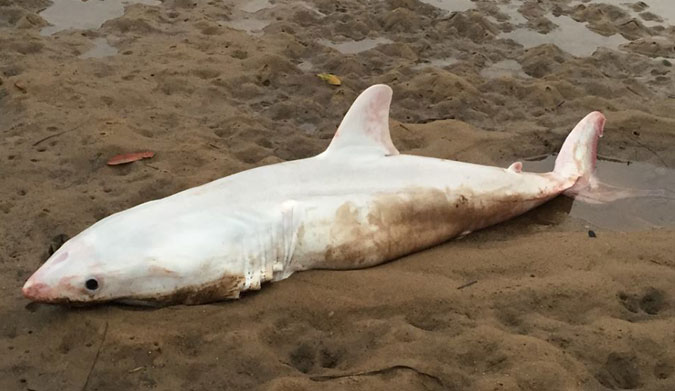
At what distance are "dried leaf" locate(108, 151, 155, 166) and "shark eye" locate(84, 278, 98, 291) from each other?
195 centimetres

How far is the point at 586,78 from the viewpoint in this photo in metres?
7.71

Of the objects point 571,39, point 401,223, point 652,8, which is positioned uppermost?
point 652,8

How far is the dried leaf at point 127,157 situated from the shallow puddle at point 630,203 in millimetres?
3266

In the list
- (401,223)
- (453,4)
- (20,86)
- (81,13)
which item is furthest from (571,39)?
(20,86)

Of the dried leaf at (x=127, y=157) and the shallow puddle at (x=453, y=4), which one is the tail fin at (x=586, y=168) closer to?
the dried leaf at (x=127, y=157)

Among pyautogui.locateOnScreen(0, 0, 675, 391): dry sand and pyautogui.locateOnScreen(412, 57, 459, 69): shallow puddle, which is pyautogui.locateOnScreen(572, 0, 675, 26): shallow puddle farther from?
pyautogui.locateOnScreen(412, 57, 459, 69): shallow puddle

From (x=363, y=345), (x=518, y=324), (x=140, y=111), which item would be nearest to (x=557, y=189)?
(x=518, y=324)

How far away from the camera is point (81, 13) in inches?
345

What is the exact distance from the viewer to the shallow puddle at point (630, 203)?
5.41 m

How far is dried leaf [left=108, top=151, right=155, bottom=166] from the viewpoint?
5555 millimetres

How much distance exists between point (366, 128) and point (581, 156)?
1.98m

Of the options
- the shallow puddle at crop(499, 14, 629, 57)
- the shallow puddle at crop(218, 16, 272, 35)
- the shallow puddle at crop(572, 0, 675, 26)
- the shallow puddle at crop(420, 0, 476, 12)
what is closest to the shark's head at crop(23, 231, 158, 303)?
the shallow puddle at crop(218, 16, 272, 35)

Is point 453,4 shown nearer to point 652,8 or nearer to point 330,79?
point 652,8

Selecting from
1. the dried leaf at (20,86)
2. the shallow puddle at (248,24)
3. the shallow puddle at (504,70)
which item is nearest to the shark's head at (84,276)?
the dried leaf at (20,86)
